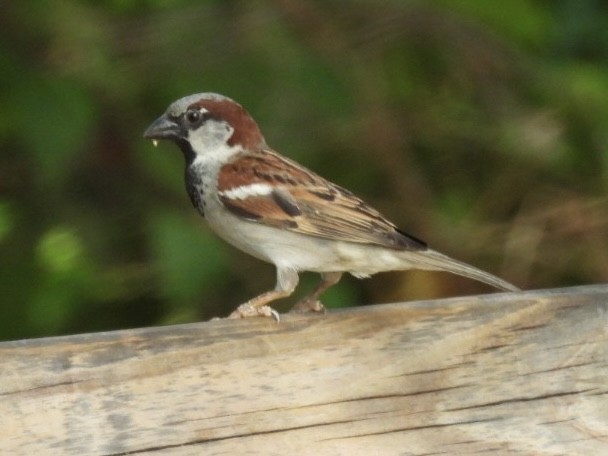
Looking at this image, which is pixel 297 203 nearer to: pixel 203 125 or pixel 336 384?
pixel 203 125

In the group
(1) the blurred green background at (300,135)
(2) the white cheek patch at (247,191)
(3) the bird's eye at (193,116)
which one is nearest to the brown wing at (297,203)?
(2) the white cheek patch at (247,191)

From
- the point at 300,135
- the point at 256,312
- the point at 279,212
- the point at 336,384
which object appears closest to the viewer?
the point at 336,384

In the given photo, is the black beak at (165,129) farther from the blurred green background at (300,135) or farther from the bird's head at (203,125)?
the blurred green background at (300,135)

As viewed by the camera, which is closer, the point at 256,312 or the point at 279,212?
the point at 256,312

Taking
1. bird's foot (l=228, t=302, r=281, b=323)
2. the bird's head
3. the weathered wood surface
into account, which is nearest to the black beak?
the bird's head

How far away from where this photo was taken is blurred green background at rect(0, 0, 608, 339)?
3.07 meters

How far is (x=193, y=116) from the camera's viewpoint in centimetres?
282

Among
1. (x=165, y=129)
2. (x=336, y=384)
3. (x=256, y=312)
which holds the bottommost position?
(x=336, y=384)

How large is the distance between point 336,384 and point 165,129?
1.10 m

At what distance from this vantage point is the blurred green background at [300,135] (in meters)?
3.07

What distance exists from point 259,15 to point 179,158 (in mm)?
405

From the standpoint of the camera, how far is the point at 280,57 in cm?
314

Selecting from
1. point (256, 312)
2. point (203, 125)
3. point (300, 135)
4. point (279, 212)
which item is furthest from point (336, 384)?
→ point (300, 135)

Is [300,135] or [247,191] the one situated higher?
[300,135]
